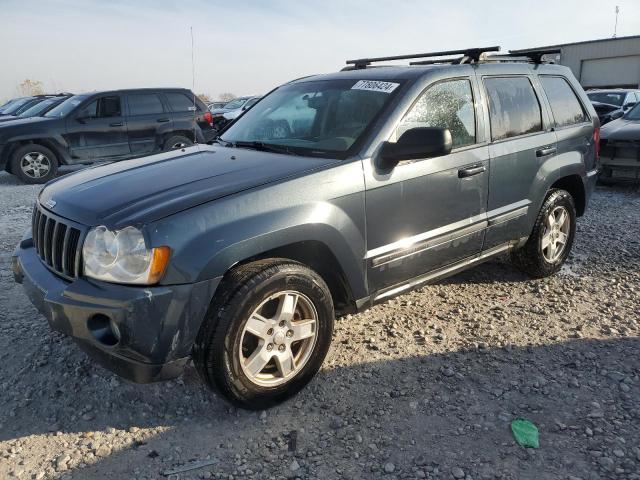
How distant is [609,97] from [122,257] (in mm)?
14569

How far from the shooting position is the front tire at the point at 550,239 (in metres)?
4.24

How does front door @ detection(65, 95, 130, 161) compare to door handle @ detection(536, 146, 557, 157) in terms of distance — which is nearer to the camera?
door handle @ detection(536, 146, 557, 157)

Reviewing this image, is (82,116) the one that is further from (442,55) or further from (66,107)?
(442,55)

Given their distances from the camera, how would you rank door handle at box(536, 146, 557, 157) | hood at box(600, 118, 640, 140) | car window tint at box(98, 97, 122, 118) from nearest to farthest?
door handle at box(536, 146, 557, 157), hood at box(600, 118, 640, 140), car window tint at box(98, 97, 122, 118)

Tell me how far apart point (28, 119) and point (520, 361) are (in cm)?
974

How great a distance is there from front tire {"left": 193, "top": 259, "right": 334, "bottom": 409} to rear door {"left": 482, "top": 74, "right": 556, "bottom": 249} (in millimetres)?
1570

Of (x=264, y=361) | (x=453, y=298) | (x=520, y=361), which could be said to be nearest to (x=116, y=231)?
(x=264, y=361)

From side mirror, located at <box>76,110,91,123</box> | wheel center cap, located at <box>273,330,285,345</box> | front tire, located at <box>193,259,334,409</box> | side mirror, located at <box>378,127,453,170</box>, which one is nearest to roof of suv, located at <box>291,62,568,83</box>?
side mirror, located at <box>378,127,453,170</box>

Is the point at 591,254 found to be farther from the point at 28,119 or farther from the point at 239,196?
the point at 28,119

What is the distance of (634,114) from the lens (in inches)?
339

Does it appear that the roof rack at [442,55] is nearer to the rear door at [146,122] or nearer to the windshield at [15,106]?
the rear door at [146,122]

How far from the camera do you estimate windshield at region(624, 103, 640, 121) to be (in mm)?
8504

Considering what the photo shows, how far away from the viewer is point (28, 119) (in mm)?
9711

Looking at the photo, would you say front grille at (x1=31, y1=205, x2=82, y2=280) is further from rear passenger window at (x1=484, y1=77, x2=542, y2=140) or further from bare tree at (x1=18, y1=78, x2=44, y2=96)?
bare tree at (x1=18, y1=78, x2=44, y2=96)
